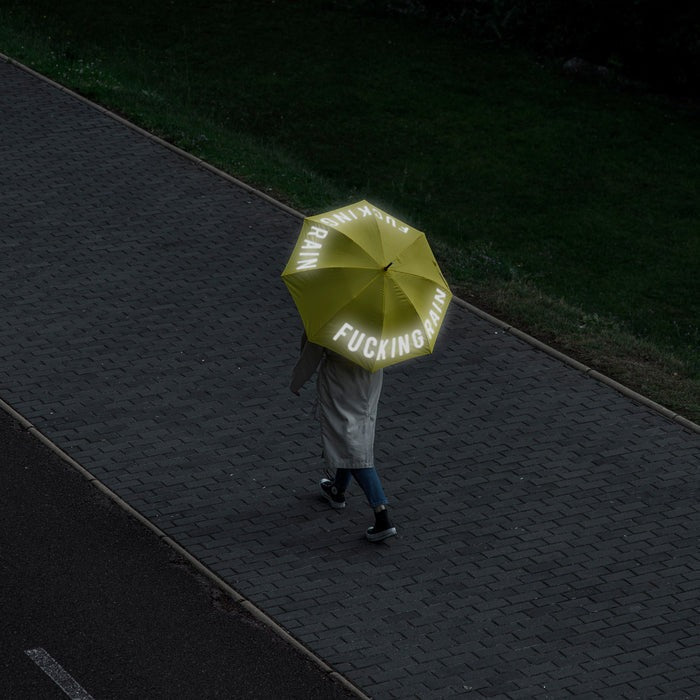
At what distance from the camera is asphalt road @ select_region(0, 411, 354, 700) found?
7848 mm

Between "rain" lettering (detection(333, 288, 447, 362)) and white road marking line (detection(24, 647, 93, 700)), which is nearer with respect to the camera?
white road marking line (detection(24, 647, 93, 700))

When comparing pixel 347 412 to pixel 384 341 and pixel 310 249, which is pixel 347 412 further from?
pixel 310 249

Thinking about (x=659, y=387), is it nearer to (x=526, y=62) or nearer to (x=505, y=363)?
(x=505, y=363)

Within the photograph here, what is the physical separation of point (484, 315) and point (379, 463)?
118 inches

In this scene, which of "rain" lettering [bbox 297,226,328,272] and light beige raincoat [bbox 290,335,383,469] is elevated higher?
"rain" lettering [bbox 297,226,328,272]

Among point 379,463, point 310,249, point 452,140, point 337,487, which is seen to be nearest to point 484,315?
point 379,463

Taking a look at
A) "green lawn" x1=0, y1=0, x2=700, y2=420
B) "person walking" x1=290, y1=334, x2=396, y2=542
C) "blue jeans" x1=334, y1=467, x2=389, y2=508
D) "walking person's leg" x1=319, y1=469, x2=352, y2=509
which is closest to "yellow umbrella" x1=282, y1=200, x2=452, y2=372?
"person walking" x1=290, y1=334, x2=396, y2=542

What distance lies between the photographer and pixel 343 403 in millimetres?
9062

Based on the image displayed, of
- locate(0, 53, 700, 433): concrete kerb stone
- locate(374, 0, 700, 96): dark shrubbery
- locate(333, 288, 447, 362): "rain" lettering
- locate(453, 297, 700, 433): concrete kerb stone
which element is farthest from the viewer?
locate(374, 0, 700, 96): dark shrubbery

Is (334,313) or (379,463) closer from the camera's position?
(334,313)

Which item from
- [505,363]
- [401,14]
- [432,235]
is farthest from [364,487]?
[401,14]

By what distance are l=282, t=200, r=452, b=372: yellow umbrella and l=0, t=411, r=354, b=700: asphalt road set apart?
1.87 m

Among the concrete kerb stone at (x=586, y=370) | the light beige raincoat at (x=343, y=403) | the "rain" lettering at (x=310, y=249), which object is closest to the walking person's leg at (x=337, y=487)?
the light beige raincoat at (x=343, y=403)

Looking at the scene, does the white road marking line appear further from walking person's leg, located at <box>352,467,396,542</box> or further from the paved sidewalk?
walking person's leg, located at <box>352,467,396,542</box>
